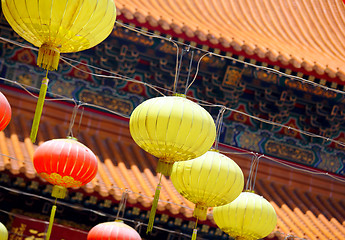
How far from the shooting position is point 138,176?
271 inches

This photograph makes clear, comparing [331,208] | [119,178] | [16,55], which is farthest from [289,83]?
[16,55]

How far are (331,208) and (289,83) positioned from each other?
1709 millimetres

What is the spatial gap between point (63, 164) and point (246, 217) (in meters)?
1.70

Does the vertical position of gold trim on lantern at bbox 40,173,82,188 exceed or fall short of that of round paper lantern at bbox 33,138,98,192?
it falls short

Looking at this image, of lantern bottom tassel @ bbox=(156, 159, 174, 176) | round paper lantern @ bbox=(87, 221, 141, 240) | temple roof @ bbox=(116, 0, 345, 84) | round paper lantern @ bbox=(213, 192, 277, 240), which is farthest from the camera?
temple roof @ bbox=(116, 0, 345, 84)

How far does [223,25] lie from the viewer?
802cm

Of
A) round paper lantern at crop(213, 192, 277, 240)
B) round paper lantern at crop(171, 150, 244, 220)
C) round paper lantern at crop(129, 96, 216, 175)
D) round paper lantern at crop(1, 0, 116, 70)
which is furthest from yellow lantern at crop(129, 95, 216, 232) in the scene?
round paper lantern at crop(213, 192, 277, 240)

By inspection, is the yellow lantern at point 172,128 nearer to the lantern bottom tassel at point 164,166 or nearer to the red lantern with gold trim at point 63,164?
the lantern bottom tassel at point 164,166

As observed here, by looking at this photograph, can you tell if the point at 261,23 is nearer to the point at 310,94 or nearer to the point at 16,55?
the point at 310,94

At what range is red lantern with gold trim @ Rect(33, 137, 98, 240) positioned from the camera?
529 cm

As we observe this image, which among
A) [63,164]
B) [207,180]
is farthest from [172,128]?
[63,164]

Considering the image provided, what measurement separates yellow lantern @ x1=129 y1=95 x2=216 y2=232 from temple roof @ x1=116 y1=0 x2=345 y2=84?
107 inches

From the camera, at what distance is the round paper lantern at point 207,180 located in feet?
16.3

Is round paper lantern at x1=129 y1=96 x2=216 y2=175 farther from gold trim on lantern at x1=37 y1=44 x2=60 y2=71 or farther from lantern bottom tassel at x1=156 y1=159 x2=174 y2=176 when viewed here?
gold trim on lantern at x1=37 y1=44 x2=60 y2=71
